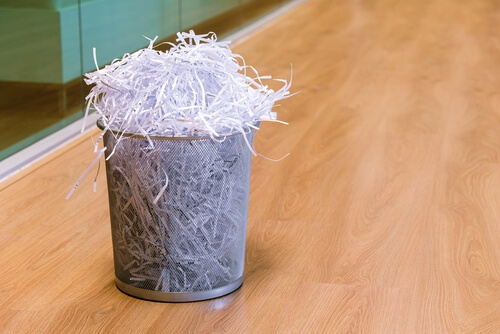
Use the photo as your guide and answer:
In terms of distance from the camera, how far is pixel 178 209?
→ 4.68 ft

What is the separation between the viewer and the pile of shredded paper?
4.56 ft

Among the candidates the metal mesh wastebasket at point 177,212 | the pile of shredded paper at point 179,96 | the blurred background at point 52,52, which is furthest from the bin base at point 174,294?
the blurred background at point 52,52

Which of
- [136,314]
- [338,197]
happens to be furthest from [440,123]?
[136,314]

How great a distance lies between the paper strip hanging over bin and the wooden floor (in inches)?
2.5

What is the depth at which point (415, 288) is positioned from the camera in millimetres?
1558

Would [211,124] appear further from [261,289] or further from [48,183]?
[48,183]

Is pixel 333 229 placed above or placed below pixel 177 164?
below

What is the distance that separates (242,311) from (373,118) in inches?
57.8

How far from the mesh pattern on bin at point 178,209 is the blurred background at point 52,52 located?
906mm

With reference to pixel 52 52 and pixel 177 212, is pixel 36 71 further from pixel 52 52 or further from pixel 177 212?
pixel 177 212

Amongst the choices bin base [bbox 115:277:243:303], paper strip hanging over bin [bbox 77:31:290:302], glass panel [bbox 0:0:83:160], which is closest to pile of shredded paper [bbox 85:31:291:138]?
paper strip hanging over bin [bbox 77:31:290:302]

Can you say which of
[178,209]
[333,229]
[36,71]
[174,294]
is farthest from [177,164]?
[36,71]

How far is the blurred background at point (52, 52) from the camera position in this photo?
2.26m

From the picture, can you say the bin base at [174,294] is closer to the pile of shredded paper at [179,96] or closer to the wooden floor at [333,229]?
the wooden floor at [333,229]
